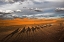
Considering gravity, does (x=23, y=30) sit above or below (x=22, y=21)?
below

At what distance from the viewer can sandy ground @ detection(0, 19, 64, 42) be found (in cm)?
341

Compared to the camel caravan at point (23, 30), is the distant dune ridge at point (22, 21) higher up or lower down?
higher up

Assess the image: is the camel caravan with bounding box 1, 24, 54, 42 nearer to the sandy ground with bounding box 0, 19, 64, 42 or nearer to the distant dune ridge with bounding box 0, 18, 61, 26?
the sandy ground with bounding box 0, 19, 64, 42

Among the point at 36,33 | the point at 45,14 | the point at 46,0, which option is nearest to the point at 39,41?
the point at 36,33

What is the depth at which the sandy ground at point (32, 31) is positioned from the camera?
134 inches

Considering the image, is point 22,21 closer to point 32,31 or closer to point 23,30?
point 23,30

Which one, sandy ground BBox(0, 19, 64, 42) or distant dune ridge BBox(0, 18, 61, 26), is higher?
distant dune ridge BBox(0, 18, 61, 26)

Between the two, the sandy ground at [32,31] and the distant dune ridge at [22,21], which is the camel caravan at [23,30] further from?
the distant dune ridge at [22,21]

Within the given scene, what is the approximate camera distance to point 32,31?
3.45 metres

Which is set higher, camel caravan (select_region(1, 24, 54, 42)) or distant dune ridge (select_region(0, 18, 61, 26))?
distant dune ridge (select_region(0, 18, 61, 26))

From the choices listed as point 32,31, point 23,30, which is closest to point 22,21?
point 23,30

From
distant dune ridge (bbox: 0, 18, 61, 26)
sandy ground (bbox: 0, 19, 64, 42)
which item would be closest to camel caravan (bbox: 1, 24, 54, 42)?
sandy ground (bbox: 0, 19, 64, 42)

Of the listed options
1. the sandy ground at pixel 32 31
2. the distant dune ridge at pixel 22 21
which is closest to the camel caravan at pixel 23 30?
the sandy ground at pixel 32 31

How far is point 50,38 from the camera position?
346 cm
